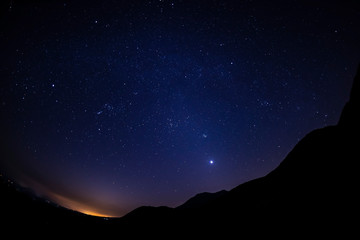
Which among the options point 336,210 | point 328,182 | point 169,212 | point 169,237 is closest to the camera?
point 336,210

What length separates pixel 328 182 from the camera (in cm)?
1466

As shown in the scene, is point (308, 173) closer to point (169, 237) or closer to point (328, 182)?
point (328, 182)

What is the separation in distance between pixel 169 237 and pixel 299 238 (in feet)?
55.6

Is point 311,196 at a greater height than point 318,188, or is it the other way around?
point 318,188

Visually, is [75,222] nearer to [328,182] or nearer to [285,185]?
[285,185]

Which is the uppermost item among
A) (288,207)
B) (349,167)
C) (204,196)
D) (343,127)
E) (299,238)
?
(343,127)

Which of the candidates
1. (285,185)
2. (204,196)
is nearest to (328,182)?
(285,185)

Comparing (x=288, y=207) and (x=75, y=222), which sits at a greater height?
(x=288, y=207)

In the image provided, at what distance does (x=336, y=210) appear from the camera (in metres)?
11.7

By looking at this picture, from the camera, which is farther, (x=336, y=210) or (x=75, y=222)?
(x=75, y=222)

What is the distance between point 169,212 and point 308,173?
2597cm

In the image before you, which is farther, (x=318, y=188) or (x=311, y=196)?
(x=318, y=188)

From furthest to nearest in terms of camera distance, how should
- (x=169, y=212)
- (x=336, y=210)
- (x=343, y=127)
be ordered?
(x=169, y=212), (x=343, y=127), (x=336, y=210)

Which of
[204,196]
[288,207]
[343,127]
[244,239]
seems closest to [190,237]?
[244,239]
